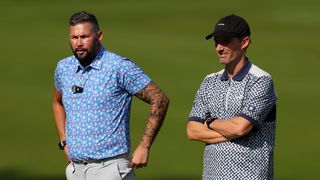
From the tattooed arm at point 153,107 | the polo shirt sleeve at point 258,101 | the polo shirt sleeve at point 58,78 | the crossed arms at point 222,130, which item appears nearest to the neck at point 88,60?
the polo shirt sleeve at point 58,78

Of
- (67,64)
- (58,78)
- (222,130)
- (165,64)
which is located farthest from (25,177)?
(222,130)

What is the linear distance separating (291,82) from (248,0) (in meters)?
5.17

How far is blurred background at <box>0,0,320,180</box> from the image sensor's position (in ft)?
38.0

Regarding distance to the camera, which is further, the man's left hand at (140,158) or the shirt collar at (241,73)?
the man's left hand at (140,158)

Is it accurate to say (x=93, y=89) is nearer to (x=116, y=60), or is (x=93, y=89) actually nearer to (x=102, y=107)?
(x=102, y=107)

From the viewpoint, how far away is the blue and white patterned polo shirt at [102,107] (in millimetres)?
6914

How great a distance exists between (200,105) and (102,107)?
635mm

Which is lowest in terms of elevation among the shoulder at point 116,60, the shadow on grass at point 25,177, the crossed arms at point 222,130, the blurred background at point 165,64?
the shadow on grass at point 25,177

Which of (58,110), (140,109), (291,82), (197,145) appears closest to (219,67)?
(291,82)

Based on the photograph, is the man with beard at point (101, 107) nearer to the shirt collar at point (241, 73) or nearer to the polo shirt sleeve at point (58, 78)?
the polo shirt sleeve at point (58, 78)

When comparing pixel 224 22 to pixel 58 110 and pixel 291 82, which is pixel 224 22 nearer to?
pixel 58 110

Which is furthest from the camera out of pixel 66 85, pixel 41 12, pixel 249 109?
pixel 41 12

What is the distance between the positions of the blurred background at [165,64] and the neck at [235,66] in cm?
448

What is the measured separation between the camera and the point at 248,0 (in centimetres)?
1919
